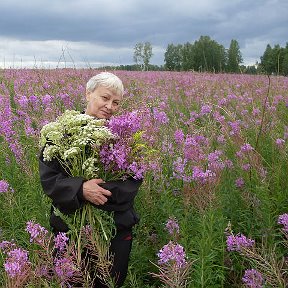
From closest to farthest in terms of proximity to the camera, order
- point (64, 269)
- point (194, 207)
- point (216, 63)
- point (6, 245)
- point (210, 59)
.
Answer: point (64, 269) < point (6, 245) < point (194, 207) < point (216, 63) < point (210, 59)

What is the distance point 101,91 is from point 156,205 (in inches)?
50.1

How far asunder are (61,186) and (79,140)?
370mm

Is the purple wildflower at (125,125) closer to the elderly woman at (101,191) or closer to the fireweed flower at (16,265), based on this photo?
the elderly woman at (101,191)

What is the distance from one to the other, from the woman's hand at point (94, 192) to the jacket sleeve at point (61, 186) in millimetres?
38

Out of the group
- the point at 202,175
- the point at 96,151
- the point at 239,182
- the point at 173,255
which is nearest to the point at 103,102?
the point at 96,151

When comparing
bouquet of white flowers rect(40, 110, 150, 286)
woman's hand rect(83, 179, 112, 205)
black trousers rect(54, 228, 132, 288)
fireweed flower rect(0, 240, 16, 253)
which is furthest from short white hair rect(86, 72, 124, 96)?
fireweed flower rect(0, 240, 16, 253)

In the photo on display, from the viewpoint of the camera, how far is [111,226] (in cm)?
281

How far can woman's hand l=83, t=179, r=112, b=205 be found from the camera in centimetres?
261

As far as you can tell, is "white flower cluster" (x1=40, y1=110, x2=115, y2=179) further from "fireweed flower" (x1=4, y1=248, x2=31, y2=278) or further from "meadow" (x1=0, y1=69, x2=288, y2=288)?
"fireweed flower" (x1=4, y1=248, x2=31, y2=278)

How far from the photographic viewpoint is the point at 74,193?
260 centimetres

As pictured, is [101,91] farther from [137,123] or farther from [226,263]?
[226,263]

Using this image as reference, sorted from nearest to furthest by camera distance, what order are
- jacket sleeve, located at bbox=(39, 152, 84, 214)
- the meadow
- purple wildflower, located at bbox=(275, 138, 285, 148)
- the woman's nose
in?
jacket sleeve, located at bbox=(39, 152, 84, 214)
the meadow
the woman's nose
purple wildflower, located at bbox=(275, 138, 285, 148)

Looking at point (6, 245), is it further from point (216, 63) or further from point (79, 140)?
point (216, 63)

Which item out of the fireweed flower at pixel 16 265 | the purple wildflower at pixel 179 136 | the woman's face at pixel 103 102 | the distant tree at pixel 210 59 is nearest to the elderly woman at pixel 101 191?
the woman's face at pixel 103 102
